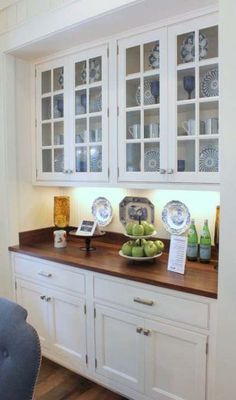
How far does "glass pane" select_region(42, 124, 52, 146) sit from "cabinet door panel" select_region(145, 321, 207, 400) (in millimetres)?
1611

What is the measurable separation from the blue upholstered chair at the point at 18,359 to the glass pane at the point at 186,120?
1382mm

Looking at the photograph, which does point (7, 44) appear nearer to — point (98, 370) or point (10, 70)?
point (10, 70)

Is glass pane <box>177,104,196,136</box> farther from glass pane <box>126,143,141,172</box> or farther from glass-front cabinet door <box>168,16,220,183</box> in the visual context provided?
glass pane <box>126,143,141,172</box>

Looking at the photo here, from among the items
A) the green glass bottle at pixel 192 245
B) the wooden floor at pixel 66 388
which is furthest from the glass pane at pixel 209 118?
the wooden floor at pixel 66 388

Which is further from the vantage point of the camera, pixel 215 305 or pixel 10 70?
pixel 10 70

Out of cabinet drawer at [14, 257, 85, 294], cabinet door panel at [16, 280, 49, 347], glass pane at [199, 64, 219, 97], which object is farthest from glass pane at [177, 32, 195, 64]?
cabinet door panel at [16, 280, 49, 347]

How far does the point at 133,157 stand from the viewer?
226cm

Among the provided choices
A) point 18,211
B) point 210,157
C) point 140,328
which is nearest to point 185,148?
point 210,157

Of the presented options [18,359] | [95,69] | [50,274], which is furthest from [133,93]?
[18,359]

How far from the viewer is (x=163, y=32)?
6.72ft

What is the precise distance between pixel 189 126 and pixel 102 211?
1.12 m

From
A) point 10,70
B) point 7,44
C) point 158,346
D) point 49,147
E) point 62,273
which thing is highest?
point 7,44

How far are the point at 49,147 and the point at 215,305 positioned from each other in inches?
69.1

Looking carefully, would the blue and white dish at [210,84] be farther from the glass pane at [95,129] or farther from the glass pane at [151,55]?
the glass pane at [95,129]
